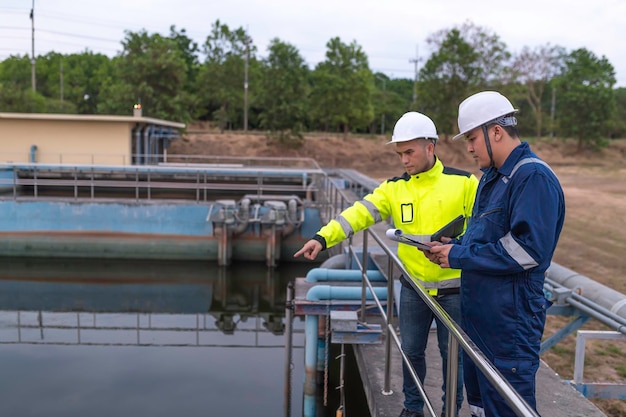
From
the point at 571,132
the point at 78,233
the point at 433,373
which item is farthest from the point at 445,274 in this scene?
the point at 571,132

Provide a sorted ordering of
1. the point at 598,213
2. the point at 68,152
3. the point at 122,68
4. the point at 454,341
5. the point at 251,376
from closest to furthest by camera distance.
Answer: the point at 454,341 → the point at 251,376 → the point at 598,213 → the point at 68,152 → the point at 122,68

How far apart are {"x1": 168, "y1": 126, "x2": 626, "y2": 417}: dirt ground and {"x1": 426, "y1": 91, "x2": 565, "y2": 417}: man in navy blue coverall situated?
380 centimetres

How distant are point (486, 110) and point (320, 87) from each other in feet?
132

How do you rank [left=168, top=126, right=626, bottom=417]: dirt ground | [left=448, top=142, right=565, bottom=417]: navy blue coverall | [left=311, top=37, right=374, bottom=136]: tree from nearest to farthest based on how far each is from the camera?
[left=448, top=142, right=565, bottom=417]: navy blue coverall → [left=168, top=126, right=626, bottom=417]: dirt ground → [left=311, top=37, right=374, bottom=136]: tree

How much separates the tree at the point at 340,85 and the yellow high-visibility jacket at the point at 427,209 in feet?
127

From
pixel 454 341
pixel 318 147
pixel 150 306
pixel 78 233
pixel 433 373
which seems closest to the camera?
pixel 454 341

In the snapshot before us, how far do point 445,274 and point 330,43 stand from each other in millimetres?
41528

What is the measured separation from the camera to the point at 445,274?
10.9 ft

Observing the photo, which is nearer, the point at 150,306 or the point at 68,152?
the point at 150,306

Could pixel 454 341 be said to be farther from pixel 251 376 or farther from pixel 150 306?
pixel 150 306

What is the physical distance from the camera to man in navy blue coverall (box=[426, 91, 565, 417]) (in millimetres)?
2275

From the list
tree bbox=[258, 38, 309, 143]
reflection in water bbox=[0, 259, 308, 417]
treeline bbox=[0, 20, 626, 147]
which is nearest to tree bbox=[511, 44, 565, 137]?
treeline bbox=[0, 20, 626, 147]

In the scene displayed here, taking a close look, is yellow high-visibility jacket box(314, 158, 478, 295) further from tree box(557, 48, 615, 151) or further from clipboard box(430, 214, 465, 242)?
tree box(557, 48, 615, 151)

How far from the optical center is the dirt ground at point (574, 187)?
6.86 metres
